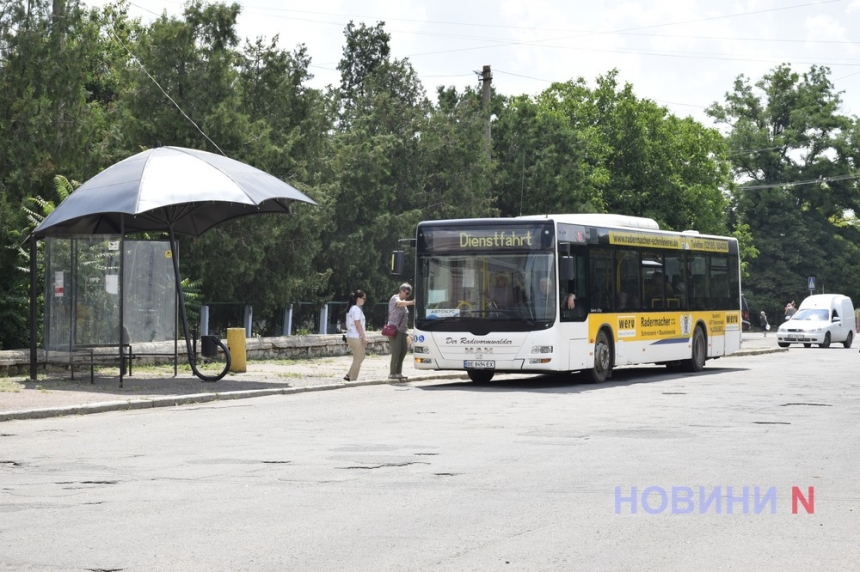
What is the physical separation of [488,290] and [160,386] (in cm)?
575

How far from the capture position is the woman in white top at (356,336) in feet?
74.7

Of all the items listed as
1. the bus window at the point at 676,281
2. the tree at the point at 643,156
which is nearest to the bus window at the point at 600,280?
the bus window at the point at 676,281

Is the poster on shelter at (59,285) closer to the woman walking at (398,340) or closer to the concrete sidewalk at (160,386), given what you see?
the concrete sidewalk at (160,386)

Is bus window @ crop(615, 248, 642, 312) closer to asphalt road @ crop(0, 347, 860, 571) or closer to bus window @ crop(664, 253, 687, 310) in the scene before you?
bus window @ crop(664, 253, 687, 310)

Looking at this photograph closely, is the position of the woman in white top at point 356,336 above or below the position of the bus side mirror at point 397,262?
below

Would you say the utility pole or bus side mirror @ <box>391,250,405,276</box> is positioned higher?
the utility pole

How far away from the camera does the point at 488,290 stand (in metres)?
22.3

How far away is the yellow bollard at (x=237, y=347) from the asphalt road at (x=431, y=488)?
5.89 metres

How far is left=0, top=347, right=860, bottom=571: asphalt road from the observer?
7.23 meters

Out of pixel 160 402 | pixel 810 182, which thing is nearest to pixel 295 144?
pixel 160 402

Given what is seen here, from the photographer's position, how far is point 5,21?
24094mm

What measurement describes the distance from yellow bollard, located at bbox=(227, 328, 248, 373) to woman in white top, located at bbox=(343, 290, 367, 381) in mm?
2062

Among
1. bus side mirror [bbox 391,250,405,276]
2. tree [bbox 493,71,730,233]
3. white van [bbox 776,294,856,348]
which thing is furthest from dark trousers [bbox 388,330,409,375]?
tree [bbox 493,71,730,233]

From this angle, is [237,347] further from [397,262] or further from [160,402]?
[160,402]
